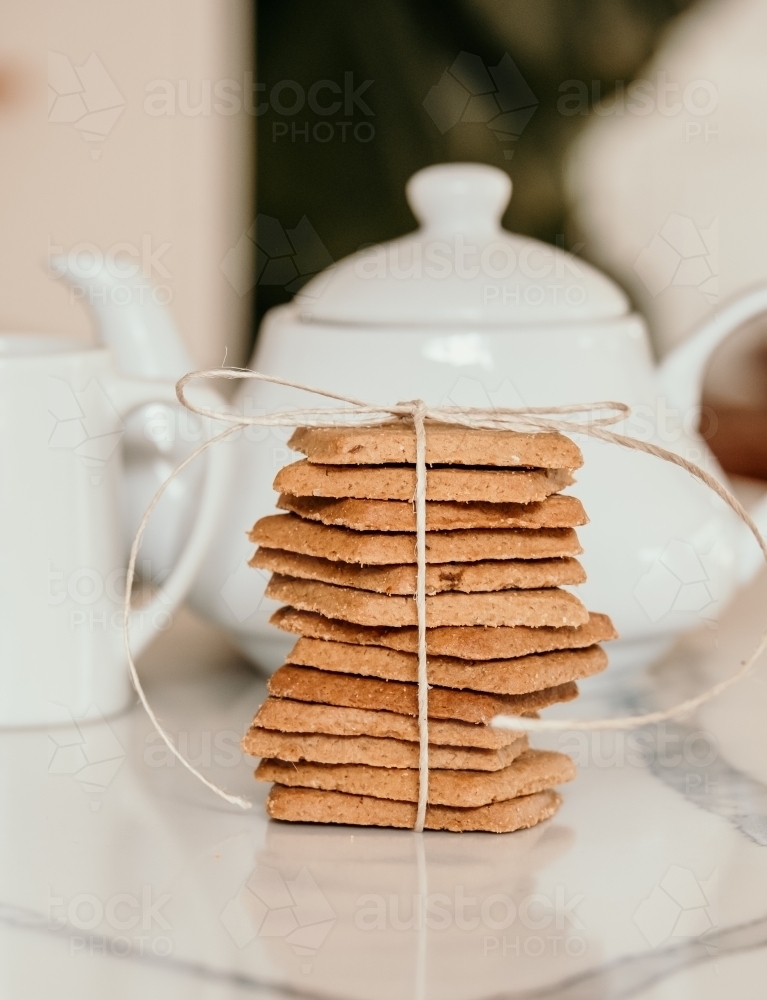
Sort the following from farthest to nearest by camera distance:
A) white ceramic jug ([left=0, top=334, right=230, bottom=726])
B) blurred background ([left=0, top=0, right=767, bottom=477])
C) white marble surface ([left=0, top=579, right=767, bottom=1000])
→ blurred background ([left=0, top=0, right=767, bottom=477]) → white ceramic jug ([left=0, top=334, right=230, bottom=726]) → white marble surface ([left=0, top=579, right=767, bottom=1000])

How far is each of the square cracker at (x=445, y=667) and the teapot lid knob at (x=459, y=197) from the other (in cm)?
35

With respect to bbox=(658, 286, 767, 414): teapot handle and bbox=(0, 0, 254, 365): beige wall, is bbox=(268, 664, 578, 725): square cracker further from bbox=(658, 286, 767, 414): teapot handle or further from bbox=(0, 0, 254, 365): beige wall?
bbox=(0, 0, 254, 365): beige wall

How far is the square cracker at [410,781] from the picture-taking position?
1.88 ft

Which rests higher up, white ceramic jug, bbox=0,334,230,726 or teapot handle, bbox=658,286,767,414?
teapot handle, bbox=658,286,767,414

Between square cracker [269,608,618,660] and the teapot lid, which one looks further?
the teapot lid

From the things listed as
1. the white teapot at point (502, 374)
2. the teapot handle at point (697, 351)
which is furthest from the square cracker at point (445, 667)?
the teapot handle at point (697, 351)

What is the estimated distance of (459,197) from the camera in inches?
31.8

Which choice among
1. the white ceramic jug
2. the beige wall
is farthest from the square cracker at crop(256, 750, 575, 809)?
the beige wall

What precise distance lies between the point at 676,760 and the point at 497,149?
203cm

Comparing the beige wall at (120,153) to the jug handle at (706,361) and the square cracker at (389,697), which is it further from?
the square cracker at (389,697)

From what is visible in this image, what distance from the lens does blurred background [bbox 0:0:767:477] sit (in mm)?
2463

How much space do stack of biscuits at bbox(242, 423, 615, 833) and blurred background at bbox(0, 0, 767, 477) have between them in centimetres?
197

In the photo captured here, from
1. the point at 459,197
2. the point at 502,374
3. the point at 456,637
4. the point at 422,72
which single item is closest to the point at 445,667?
the point at 456,637

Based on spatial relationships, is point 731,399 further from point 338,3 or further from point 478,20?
point 338,3
